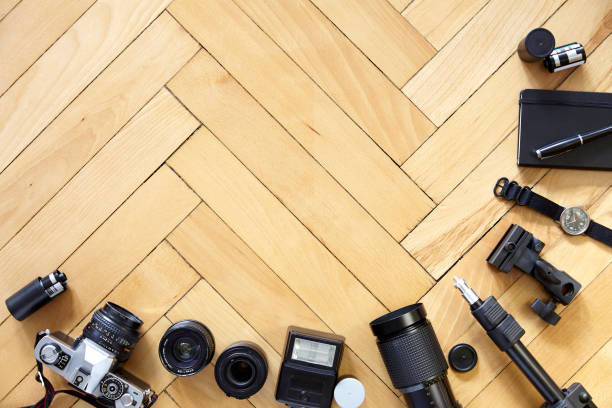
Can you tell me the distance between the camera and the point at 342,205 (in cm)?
130

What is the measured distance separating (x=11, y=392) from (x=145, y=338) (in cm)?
39

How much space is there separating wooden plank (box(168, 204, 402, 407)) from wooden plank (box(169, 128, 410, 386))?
0.03 feet

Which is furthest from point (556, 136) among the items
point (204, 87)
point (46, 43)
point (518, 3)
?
point (46, 43)

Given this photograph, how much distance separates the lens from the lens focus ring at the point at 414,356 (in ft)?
3.76

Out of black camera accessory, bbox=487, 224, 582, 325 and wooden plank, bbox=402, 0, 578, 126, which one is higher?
wooden plank, bbox=402, 0, 578, 126

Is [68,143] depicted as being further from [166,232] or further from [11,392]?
[11,392]

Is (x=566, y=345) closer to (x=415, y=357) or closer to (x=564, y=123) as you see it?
(x=415, y=357)

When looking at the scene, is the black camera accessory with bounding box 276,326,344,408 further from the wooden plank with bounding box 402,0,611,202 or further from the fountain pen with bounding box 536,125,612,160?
the fountain pen with bounding box 536,125,612,160

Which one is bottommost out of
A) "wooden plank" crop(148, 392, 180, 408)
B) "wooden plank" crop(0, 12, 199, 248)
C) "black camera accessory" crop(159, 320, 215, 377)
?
"wooden plank" crop(148, 392, 180, 408)

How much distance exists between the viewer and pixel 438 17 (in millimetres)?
1320

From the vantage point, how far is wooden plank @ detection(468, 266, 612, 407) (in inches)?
50.6

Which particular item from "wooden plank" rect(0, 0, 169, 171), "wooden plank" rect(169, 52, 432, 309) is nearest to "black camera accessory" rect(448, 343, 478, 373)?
"wooden plank" rect(169, 52, 432, 309)

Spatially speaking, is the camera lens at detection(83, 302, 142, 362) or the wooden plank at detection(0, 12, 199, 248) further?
the wooden plank at detection(0, 12, 199, 248)

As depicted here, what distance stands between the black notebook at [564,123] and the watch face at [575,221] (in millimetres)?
119
